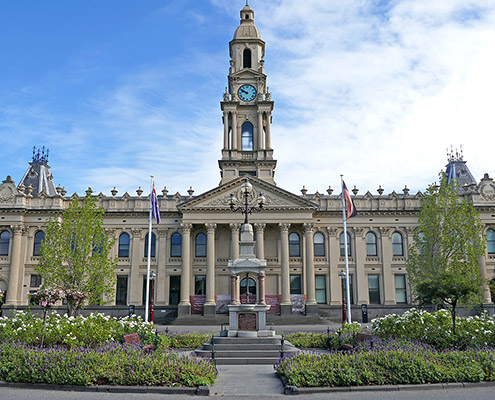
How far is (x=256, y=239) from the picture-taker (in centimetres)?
4844

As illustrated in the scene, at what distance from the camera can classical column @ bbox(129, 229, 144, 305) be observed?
4950cm

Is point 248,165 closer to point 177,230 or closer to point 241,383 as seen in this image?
point 177,230

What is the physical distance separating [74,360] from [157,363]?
2442 millimetres

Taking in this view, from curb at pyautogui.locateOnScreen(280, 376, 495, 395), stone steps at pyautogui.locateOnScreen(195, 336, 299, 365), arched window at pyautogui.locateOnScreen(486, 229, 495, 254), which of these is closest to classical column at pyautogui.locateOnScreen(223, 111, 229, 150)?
arched window at pyautogui.locateOnScreen(486, 229, 495, 254)

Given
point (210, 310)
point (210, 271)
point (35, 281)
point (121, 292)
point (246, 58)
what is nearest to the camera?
point (210, 310)

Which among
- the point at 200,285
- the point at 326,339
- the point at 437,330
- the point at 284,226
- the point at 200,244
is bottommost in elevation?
the point at 326,339

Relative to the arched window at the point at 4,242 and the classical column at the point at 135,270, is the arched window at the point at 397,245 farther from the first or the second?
the arched window at the point at 4,242

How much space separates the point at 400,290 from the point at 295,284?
11251mm

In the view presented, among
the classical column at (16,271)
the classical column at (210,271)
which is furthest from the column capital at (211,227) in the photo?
the classical column at (16,271)

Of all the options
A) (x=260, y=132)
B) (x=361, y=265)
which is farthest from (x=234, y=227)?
(x=361, y=265)

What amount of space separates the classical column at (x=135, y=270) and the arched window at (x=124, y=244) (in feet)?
2.38

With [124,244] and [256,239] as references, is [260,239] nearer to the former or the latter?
[256,239]

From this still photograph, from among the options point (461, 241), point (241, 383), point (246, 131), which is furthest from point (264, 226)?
point (241, 383)

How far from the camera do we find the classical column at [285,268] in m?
45.9
